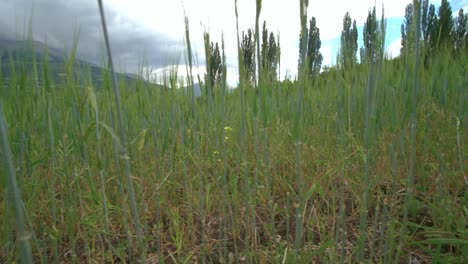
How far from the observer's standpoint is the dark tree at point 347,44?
1.24 meters

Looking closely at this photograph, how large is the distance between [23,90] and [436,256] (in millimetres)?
1124

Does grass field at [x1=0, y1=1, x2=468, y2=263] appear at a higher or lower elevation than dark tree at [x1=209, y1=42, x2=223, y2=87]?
lower

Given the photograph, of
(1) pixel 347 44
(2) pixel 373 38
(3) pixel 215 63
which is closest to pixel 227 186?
(3) pixel 215 63

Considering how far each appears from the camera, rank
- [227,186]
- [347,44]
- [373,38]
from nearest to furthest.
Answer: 1. [373,38]
2. [227,186]
3. [347,44]

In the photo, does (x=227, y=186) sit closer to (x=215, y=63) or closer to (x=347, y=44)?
(x=215, y=63)

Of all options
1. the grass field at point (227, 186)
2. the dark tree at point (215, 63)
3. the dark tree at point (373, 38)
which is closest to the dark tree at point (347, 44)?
the dark tree at point (373, 38)

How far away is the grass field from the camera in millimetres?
725

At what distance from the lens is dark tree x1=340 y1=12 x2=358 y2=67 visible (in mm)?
1236

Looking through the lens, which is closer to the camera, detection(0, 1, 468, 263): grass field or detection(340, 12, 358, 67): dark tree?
detection(0, 1, 468, 263): grass field

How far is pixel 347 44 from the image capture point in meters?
1.45

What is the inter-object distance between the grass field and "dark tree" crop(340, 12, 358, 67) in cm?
21

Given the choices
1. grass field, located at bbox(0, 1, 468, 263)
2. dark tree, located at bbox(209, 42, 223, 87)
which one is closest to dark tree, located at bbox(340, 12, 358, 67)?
grass field, located at bbox(0, 1, 468, 263)

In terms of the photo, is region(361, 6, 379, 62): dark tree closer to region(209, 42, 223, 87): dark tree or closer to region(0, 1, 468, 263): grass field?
region(0, 1, 468, 263): grass field

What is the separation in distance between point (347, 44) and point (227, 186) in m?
0.93
